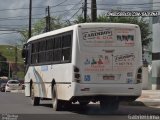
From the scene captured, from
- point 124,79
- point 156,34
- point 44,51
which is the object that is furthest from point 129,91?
point 156,34

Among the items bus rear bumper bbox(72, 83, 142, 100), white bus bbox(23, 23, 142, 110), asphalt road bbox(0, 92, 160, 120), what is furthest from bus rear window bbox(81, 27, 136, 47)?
asphalt road bbox(0, 92, 160, 120)

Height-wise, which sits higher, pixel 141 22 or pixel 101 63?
pixel 141 22

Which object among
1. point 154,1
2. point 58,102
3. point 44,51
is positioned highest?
point 154,1

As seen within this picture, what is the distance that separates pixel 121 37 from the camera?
21016 millimetres

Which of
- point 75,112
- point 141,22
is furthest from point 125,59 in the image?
point 141,22

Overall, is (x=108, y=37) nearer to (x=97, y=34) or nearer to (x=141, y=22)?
(x=97, y=34)

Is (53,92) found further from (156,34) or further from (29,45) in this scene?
(156,34)

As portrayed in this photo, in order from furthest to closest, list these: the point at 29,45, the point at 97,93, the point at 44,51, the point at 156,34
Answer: the point at 156,34 < the point at 29,45 < the point at 44,51 < the point at 97,93

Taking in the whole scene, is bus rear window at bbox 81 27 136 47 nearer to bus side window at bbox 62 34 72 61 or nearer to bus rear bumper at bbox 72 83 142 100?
bus side window at bbox 62 34 72 61

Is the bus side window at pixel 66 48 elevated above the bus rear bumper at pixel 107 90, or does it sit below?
above

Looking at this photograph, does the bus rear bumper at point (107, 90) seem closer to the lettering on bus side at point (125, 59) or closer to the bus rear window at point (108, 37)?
the lettering on bus side at point (125, 59)

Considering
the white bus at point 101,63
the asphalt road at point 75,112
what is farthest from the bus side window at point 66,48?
the asphalt road at point 75,112

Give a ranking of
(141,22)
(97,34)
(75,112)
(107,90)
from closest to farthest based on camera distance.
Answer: (107,90) < (97,34) < (75,112) < (141,22)

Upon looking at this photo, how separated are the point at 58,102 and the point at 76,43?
132 inches
